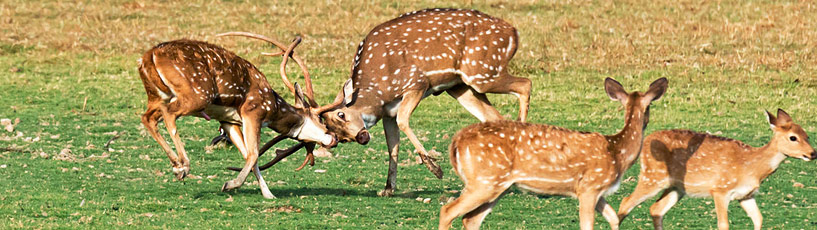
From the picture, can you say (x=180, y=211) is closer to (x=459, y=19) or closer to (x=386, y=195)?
(x=386, y=195)

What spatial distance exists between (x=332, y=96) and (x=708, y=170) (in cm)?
1017

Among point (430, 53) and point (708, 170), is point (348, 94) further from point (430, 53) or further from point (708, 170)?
point (708, 170)

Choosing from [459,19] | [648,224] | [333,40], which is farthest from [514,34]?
[333,40]

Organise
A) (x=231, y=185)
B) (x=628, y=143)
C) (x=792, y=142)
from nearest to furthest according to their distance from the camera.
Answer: (x=628, y=143) → (x=792, y=142) → (x=231, y=185)

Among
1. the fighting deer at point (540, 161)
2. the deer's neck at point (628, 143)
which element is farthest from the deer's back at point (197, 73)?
the deer's neck at point (628, 143)

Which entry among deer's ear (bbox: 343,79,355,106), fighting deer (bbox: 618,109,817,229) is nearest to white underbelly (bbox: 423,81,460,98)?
deer's ear (bbox: 343,79,355,106)

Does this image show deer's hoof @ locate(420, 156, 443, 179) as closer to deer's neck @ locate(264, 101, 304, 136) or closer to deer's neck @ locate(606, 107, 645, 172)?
deer's neck @ locate(264, 101, 304, 136)

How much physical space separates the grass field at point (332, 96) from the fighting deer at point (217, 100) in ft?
1.88

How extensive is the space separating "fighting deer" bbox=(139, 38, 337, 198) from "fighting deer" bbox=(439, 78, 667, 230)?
3.35 meters

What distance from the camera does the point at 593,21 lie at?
83.3 feet

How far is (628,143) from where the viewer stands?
35.7ft

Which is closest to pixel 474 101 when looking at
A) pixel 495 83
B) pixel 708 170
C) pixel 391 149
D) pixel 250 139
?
pixel 495 83

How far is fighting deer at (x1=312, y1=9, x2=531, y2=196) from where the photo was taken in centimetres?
1442

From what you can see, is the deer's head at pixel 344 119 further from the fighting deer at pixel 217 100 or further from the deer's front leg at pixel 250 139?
the deer's front leg at pixel 250 139
